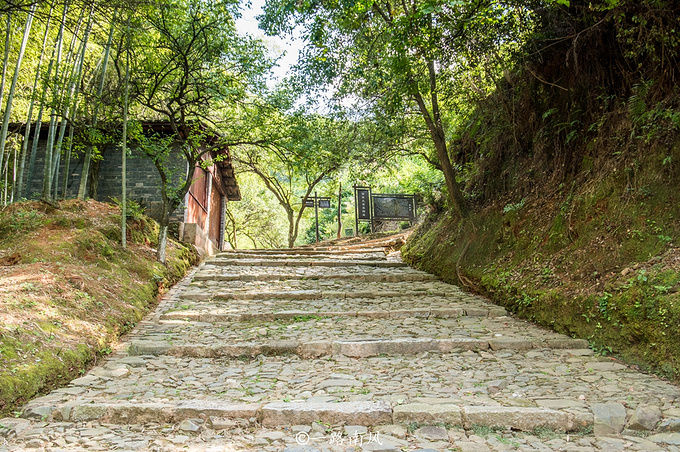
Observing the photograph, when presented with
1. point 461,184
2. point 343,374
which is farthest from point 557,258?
point 461,184

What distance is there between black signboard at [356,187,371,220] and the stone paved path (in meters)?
12.9

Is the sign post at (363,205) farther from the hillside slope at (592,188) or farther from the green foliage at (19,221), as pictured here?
the green foliage at (19,221)

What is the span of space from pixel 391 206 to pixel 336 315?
13208mm

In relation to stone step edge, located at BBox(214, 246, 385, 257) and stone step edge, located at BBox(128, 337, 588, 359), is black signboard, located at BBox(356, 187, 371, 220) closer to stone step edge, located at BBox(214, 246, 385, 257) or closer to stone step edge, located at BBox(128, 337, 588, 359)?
stone step edge, located at BBox(214, 246, 385, 257)

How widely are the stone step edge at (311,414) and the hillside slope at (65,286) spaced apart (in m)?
0.45

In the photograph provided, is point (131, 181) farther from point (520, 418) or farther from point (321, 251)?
point (520, 418)

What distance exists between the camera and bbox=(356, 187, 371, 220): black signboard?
18578mm

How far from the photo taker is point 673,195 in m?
4.07

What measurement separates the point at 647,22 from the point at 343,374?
4656mm

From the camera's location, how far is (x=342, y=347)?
432cm

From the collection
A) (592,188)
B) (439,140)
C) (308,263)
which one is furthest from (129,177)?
(592,188)

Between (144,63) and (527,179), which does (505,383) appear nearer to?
(527,179)

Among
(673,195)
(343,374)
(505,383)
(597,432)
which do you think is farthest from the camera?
(673,195)

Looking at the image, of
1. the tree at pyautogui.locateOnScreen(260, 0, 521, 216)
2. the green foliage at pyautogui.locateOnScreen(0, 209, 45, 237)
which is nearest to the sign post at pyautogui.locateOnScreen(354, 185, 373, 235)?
the tree at pyautogui.locateOnScreen(260, 0, 521, 216)
